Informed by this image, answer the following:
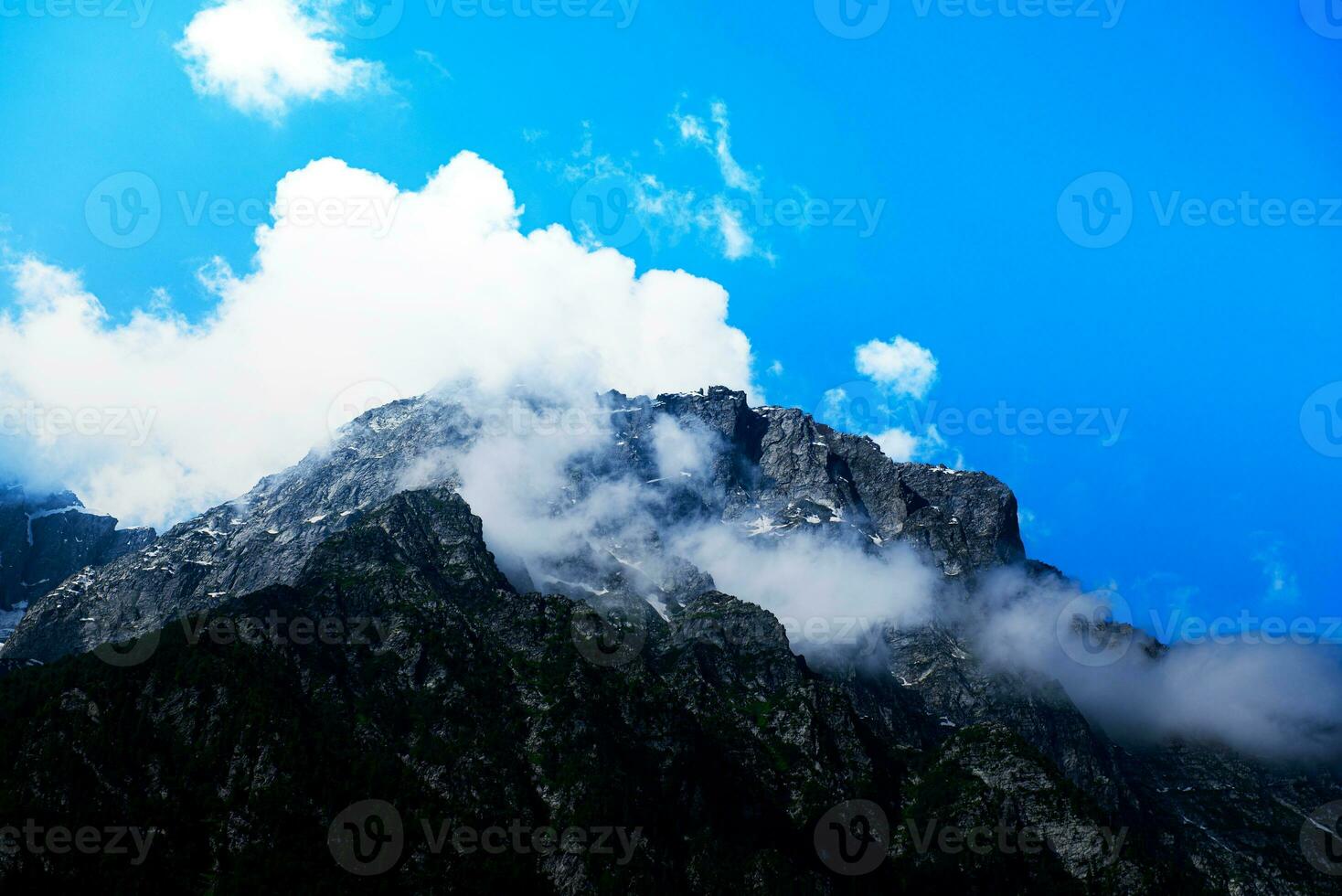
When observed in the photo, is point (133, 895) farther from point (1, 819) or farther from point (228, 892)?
point (1, 819)

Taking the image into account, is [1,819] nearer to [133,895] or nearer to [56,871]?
[56,871]

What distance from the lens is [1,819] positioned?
200 m

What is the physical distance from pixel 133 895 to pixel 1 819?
2978cm

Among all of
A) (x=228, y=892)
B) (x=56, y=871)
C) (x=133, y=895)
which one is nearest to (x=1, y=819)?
(x=56, y=871)

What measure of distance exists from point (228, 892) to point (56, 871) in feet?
104

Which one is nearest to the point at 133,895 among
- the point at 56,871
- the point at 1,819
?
the point at 56,871

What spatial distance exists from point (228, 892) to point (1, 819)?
45656mm

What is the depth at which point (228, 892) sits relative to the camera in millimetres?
199750

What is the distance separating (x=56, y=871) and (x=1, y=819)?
50.9 ft

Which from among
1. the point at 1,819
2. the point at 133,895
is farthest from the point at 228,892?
the point at 1,819

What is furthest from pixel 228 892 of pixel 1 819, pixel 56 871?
pixel 1 819

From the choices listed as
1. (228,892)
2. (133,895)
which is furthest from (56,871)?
(228,892)

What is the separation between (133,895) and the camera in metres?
197
